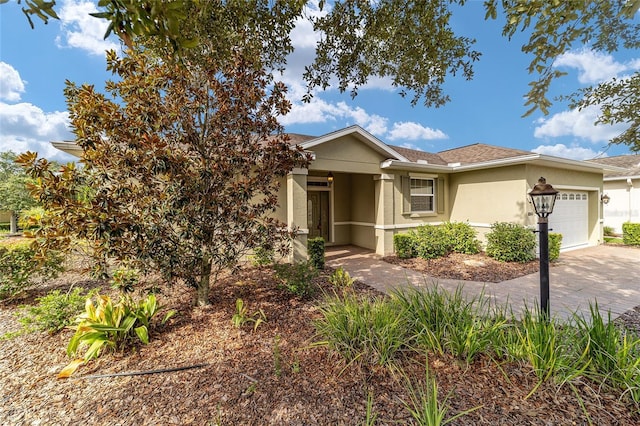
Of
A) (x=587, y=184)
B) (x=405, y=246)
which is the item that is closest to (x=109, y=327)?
(x=405, y=246)

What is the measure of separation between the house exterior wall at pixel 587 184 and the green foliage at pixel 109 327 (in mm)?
11766

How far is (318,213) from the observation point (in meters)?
11.5

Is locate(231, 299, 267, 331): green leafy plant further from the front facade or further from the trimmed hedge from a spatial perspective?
the trimmed hedge

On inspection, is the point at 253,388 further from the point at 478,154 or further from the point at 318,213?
the point at 478,154

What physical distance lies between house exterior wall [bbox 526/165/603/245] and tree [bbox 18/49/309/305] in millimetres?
9915

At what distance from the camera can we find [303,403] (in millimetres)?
2537

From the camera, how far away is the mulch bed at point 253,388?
238cm

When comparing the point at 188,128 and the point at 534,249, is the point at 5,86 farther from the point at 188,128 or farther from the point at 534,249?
the point at 534,249

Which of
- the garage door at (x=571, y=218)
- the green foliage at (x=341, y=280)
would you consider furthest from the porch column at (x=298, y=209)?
the garage door at (x=571, y=218)

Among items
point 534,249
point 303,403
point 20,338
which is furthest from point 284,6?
point 534,249

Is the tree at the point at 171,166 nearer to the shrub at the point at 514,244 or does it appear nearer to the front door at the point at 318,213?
the front door at the point at 318,213

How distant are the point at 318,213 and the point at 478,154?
7.39 meters

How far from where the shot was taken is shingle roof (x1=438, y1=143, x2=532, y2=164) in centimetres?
1035

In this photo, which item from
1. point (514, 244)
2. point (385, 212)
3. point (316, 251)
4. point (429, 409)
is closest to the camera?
point (429, 409)
